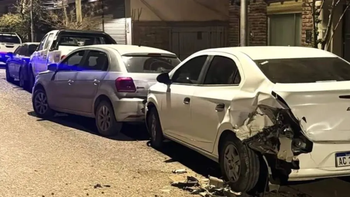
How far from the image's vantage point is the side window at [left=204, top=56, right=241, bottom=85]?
21.7 ft

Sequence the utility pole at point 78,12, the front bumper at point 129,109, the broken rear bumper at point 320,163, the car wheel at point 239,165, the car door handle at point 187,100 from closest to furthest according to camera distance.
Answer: the broken rear bumper at point 320,163, the car wheel at point 239,165, the car door handle at point 187,100, the front bumper at point 129,109, the utility pole at point 78,12

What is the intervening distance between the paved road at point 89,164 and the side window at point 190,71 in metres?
1.21

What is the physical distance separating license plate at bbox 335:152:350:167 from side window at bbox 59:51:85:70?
648cm

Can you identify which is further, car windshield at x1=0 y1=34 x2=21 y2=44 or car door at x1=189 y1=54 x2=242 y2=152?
car windshield at x1=0 y1=34 x2=21 y2=44

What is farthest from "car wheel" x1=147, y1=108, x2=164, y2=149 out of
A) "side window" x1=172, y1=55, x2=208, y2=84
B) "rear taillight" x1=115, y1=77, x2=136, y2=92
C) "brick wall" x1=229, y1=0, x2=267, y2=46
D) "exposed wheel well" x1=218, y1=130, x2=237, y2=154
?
"brick wall" x1=229, y1=0, x2=267, y2=46

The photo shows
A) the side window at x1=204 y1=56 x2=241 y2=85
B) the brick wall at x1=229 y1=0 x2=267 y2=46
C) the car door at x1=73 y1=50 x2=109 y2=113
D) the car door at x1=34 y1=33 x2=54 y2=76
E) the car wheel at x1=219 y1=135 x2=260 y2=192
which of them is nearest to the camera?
the car wheel at x1=219 y1=135 x2=260 y2=192

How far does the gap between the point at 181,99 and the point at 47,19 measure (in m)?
25.3

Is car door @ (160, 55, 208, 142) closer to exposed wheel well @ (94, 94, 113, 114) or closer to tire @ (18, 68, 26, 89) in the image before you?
exposed wheel well @ (94, 94, 113, 114)

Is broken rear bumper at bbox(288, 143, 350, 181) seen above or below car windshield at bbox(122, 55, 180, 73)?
below

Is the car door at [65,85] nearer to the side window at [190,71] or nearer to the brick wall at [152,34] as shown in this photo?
the side window at [190,71]

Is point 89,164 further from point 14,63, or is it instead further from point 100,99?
point 14,63

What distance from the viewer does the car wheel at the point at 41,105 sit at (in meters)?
11.5

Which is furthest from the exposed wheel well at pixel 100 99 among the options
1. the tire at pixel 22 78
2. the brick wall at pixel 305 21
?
the tire at pixel 22 78

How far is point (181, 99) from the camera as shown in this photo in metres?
7.51
